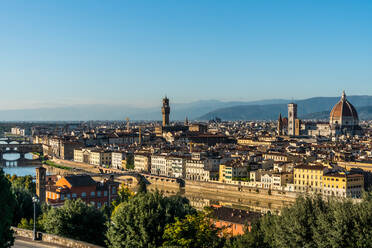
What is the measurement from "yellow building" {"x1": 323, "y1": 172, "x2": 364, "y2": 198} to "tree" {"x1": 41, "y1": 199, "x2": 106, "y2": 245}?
2079 cm

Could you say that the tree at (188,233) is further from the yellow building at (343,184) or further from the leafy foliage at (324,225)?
the yellow building at (343,184)

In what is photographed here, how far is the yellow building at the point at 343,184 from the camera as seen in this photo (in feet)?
105

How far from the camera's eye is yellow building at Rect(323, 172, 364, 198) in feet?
105

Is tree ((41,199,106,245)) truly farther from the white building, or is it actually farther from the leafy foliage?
the white building

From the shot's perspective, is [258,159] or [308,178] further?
[258,159]

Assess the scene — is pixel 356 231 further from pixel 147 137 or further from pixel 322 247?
pixel 147 137

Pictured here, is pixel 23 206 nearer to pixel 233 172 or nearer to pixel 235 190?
pixel 235 190

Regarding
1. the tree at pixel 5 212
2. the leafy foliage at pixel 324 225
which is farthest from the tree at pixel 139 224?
the tree at pixel 5 212

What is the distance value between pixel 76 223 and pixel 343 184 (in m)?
22.1

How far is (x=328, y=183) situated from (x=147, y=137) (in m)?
53.6

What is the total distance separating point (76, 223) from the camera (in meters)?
14.0

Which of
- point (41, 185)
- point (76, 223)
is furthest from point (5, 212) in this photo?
point (41, 185)

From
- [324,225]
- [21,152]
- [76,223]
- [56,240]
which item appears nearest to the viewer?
[324,225]

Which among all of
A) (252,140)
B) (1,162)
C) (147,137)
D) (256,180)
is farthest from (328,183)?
(147,137)
